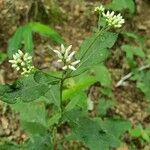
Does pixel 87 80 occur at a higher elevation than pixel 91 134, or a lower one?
higher

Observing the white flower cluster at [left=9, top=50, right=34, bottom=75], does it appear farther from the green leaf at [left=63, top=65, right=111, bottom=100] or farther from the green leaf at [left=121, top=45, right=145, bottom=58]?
the green leaf at [left=121, top=45, right=145, bottom=58]

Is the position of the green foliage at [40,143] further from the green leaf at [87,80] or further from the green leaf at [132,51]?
the green leaf at [132,51]

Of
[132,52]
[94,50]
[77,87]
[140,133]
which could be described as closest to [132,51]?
[132,52]

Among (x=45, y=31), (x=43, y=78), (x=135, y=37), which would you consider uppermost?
(x=135, y=37)

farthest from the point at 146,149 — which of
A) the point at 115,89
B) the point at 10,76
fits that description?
the point at 10,76

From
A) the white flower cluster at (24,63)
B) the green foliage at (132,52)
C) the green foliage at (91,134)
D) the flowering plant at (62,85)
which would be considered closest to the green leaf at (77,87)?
the flowering plant at (62,85)

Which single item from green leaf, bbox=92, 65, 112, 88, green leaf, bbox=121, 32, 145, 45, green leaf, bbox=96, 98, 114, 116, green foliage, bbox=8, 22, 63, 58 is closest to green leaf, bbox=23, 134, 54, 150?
green foliage, bbox=8, 22, 63, 58

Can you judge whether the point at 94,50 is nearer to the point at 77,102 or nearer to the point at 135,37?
the point at 77,102
